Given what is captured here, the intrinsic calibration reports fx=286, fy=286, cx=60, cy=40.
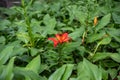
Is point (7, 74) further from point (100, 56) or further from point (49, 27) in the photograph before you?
point (49, 27)

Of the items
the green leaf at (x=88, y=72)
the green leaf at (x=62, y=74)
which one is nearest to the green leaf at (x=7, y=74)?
the green leaf at (x=62, y=74)

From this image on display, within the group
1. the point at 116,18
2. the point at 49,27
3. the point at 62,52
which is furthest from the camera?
the point at 116,18

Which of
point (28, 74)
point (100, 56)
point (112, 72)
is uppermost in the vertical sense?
point (28, 74)

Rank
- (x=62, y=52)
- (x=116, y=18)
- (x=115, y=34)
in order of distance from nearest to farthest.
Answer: (x=62, y=52)
(x=115, y=34)
(x=116, y=18)

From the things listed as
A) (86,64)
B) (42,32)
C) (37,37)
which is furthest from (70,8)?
(86,64)

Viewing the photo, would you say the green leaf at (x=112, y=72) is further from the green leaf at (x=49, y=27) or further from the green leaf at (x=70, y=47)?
the green leaf at (x=49, y=27)

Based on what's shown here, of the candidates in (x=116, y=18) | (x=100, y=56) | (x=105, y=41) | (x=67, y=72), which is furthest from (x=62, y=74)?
(x=116, y=18)

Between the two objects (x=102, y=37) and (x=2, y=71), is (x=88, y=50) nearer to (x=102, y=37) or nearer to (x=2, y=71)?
(x=102, y=37)

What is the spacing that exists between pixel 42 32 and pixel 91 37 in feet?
1.34

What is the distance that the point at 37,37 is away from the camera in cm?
216

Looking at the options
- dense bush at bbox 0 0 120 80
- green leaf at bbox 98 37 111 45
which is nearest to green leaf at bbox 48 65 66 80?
dense bush at bbox 0 0 120 80

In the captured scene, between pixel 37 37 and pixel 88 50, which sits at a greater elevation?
pixel 37 37

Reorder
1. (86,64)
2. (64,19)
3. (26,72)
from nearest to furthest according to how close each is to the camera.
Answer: (26,72)
(86,64)
(64,19)

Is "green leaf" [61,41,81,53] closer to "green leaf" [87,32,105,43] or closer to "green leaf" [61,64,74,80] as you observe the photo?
"green leaf" [87,32,105,43]
